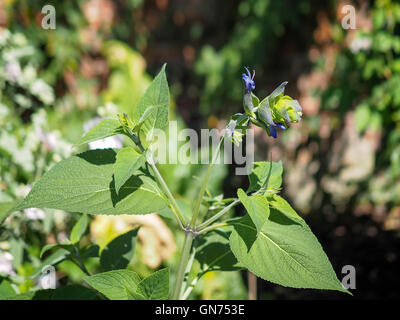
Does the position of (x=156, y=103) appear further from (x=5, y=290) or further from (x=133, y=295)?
(x=5, y=290)

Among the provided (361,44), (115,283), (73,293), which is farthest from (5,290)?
(361,44)

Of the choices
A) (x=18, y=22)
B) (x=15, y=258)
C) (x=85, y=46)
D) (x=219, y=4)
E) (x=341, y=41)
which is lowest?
(x=15, y=258)

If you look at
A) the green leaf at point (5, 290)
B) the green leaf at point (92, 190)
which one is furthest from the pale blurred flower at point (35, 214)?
the green leaf at point (92, 190)

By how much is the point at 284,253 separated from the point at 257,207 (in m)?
0.08

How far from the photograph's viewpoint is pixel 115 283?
58 centimetres

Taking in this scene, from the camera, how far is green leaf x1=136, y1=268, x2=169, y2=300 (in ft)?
1.84

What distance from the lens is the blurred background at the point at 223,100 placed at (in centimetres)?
131

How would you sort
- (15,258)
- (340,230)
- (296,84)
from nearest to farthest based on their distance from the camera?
1. (15,258)
2. (340,230)
3. (296,84)

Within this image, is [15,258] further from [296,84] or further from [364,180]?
[296,84]

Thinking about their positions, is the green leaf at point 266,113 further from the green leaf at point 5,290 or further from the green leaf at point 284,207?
the green leaf at point 5,290

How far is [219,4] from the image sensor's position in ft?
11.7

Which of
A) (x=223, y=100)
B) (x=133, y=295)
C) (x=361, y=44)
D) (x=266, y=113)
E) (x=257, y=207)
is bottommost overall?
(x=133, y=295)

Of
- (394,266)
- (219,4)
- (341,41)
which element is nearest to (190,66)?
(219,4)

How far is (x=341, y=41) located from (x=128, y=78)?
148cm
